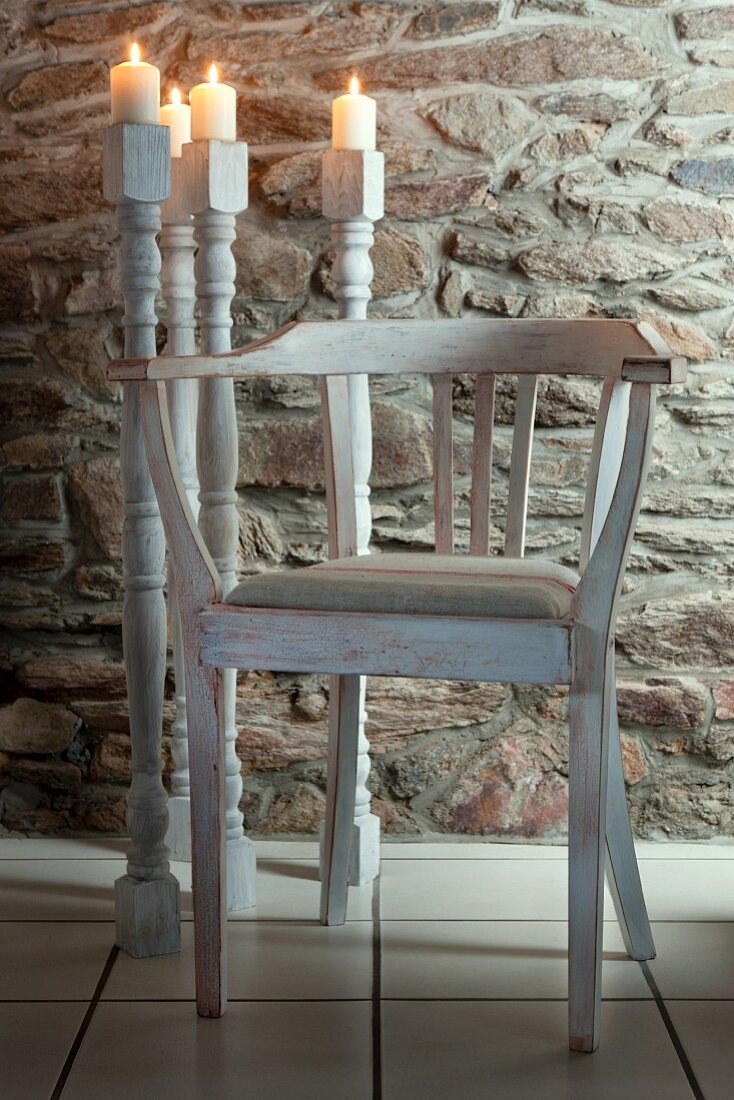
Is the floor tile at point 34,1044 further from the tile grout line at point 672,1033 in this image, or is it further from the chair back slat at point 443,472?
the chair back slat at point 443,472

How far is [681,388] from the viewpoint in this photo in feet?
7.61

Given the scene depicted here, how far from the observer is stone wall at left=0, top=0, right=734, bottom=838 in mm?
2293

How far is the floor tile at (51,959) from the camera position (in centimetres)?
173

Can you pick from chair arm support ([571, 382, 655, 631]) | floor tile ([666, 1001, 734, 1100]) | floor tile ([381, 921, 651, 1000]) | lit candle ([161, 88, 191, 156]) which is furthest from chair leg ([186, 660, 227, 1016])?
lit candle ([161, 88, 191, 156])

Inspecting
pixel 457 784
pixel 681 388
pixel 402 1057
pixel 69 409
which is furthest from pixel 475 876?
pixel 69 409

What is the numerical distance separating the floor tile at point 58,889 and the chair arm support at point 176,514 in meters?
0.67

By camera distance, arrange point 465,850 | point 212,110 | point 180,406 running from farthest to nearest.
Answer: point 465,850
point 180,406
point 212,110

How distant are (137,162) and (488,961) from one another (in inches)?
47.8

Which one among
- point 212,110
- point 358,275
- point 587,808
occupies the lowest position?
point 587,808

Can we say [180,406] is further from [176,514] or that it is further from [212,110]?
[176,514]

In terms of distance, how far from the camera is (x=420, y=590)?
153cm

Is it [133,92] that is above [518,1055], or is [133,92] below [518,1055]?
above

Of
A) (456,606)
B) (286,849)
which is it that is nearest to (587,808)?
(456,606)

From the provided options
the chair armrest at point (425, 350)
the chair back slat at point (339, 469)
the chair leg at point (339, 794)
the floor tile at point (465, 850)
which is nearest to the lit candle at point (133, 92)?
the chair armrest at point (425, 350)
